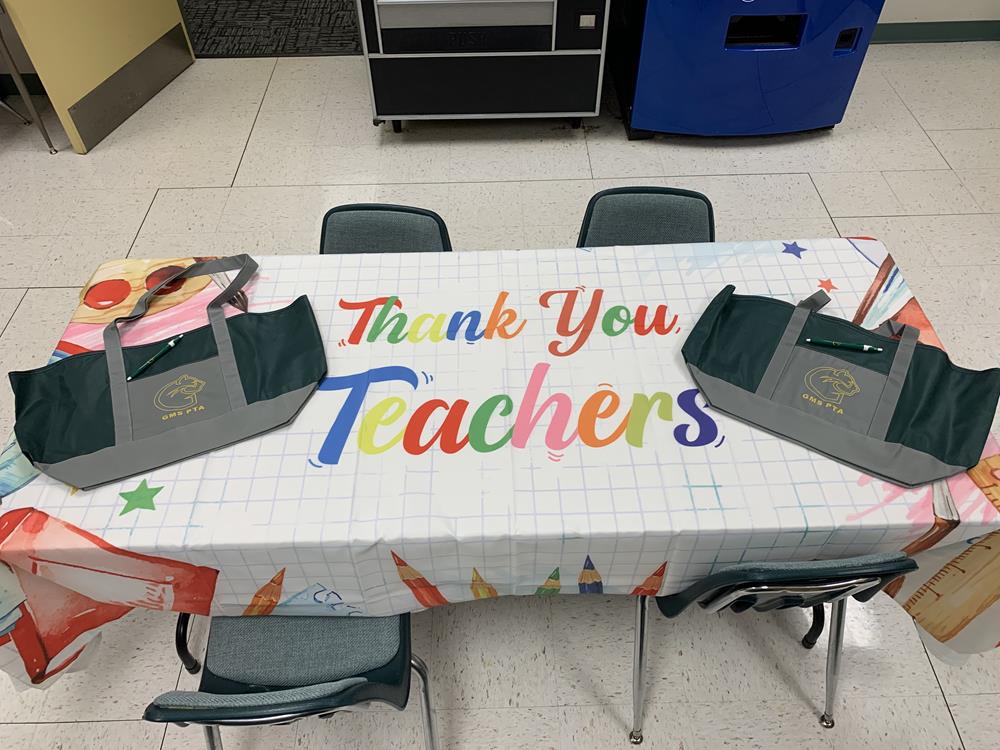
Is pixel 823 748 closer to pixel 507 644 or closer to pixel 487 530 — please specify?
pixel 507 644

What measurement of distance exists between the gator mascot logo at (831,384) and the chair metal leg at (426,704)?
99 cm

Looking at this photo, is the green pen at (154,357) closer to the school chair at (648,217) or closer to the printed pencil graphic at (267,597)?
the printed pencil graphic at (267,597)

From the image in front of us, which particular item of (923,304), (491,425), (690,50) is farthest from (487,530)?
(690,50)

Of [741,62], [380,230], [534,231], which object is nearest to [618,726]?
[380,230]

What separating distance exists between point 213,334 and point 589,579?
3.15 ft

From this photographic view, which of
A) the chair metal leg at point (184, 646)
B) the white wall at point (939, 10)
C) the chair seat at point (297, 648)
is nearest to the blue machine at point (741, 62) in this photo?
the white wall at point (939, 10)

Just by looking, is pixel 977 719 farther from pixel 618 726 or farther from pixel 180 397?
pixel 180 397

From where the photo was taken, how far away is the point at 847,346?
4.98 ft

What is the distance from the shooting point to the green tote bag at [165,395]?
137 cm

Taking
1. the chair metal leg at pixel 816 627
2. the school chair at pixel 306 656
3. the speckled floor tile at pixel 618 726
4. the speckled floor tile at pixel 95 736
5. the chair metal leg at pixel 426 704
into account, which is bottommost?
the speckled floor tile at pixel 618 726

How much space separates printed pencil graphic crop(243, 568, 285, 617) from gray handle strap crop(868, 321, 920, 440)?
1.16 m

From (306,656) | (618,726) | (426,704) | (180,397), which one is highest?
(180,397)

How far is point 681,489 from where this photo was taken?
132 centimetres

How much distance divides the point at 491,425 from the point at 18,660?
3.32ft
